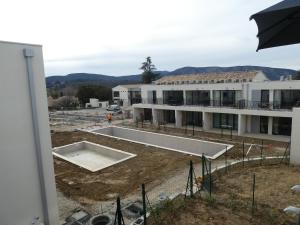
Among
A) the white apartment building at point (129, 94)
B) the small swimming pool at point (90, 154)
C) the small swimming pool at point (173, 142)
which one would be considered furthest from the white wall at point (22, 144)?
the white apartment building at point (129, 94)

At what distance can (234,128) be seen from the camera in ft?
71.2

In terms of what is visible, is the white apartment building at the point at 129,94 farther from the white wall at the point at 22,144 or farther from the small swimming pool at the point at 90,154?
the white wall at the point at 22,144

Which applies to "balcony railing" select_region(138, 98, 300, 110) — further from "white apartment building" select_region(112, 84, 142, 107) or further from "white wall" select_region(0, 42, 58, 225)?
"white wall" select_region(0, 42, 58, 225)

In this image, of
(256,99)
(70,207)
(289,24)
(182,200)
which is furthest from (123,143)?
(289,24)

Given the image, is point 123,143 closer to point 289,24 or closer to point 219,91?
point 219,91

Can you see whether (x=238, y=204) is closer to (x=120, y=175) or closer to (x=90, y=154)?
(x=120, y=175)

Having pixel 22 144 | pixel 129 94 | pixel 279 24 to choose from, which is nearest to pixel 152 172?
pixel 22 144

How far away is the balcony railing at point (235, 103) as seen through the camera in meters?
18.7

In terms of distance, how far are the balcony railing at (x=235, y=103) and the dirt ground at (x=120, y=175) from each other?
9.28 metres

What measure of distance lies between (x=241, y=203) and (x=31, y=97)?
271 inches

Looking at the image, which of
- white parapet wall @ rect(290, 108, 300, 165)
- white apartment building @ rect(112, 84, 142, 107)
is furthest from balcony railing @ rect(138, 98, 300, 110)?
white apartment building @ rect(112, 84, 142, 107)

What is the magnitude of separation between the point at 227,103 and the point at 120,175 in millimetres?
14467

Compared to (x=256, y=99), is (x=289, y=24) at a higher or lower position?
higher

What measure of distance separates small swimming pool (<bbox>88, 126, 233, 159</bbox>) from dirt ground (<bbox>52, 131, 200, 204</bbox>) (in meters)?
1.83
